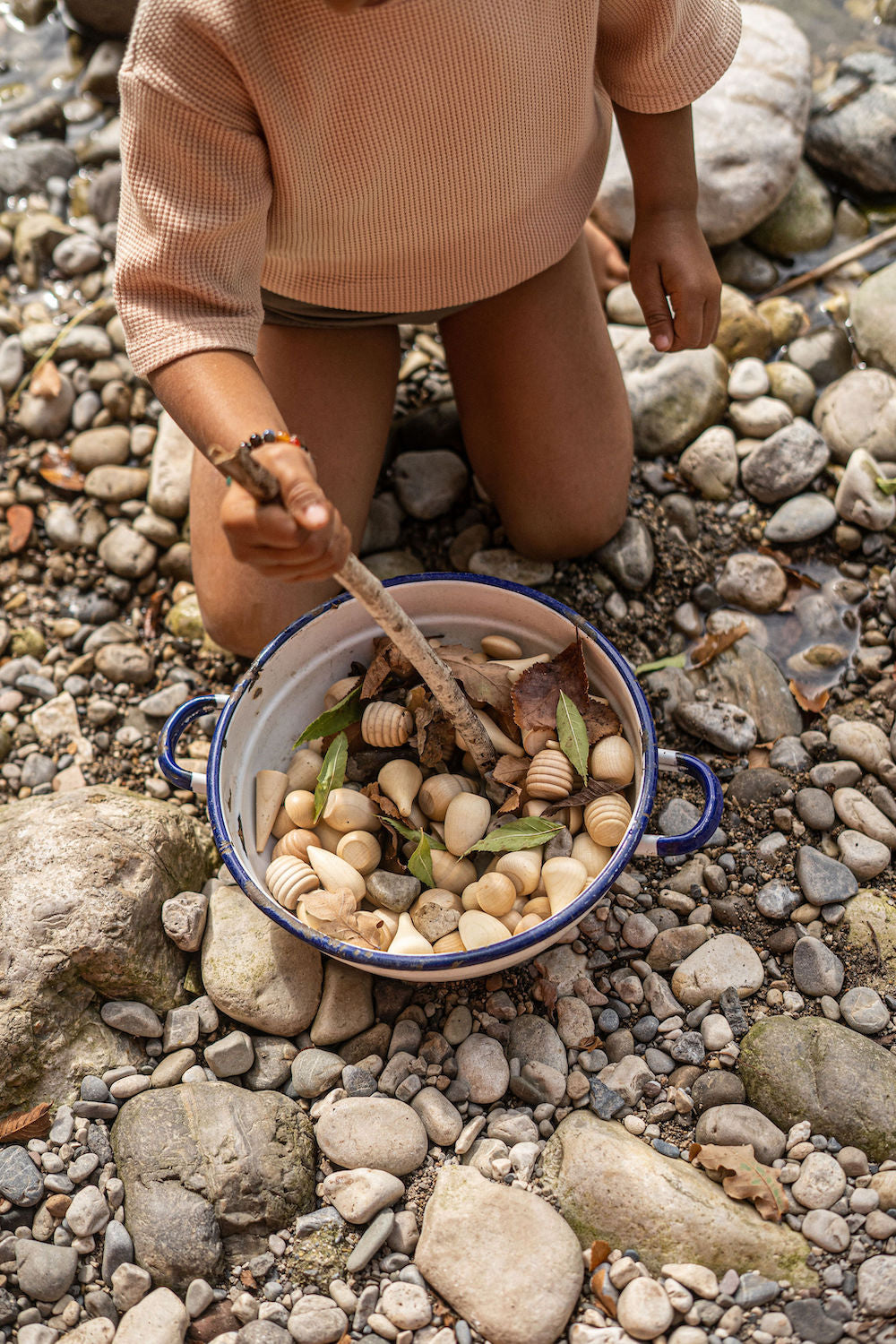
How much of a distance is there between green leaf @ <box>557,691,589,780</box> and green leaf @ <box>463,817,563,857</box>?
0.30 feet

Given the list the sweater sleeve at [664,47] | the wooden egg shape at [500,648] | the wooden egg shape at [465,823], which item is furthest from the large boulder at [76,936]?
the sweater sleeve at [664,47]

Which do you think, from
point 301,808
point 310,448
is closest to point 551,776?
point 301,808

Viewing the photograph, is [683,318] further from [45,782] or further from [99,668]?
[45,782]

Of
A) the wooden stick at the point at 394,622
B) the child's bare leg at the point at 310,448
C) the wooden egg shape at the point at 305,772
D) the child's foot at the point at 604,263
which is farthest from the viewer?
the child's foot at the point at 604,263

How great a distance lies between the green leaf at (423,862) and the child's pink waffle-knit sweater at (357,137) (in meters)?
0.70

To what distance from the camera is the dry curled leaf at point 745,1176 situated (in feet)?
4.12

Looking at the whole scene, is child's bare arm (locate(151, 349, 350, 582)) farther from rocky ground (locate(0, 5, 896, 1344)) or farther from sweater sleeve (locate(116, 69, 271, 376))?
rocky ground (locate(0, 5, 896, 1344))

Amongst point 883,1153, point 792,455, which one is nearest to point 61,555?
point 792,455

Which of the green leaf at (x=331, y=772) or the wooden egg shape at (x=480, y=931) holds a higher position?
the green leaf at (x=331, y=772)

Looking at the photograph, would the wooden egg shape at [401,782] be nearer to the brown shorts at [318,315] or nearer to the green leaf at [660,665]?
the green leaf at [660,665]

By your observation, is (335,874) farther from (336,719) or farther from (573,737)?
(573,737)

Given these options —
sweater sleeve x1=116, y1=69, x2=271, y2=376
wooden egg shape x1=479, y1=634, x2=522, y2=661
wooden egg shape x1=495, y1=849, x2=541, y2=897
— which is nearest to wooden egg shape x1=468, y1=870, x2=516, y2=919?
wooden egg shape x1=495, y1=849, x2=541, y2=897

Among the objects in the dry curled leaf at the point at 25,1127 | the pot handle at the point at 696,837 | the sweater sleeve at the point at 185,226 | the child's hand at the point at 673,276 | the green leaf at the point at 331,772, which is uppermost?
the sweater sleeve at the point at 185,226

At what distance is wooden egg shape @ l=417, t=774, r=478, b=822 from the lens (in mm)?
1479
